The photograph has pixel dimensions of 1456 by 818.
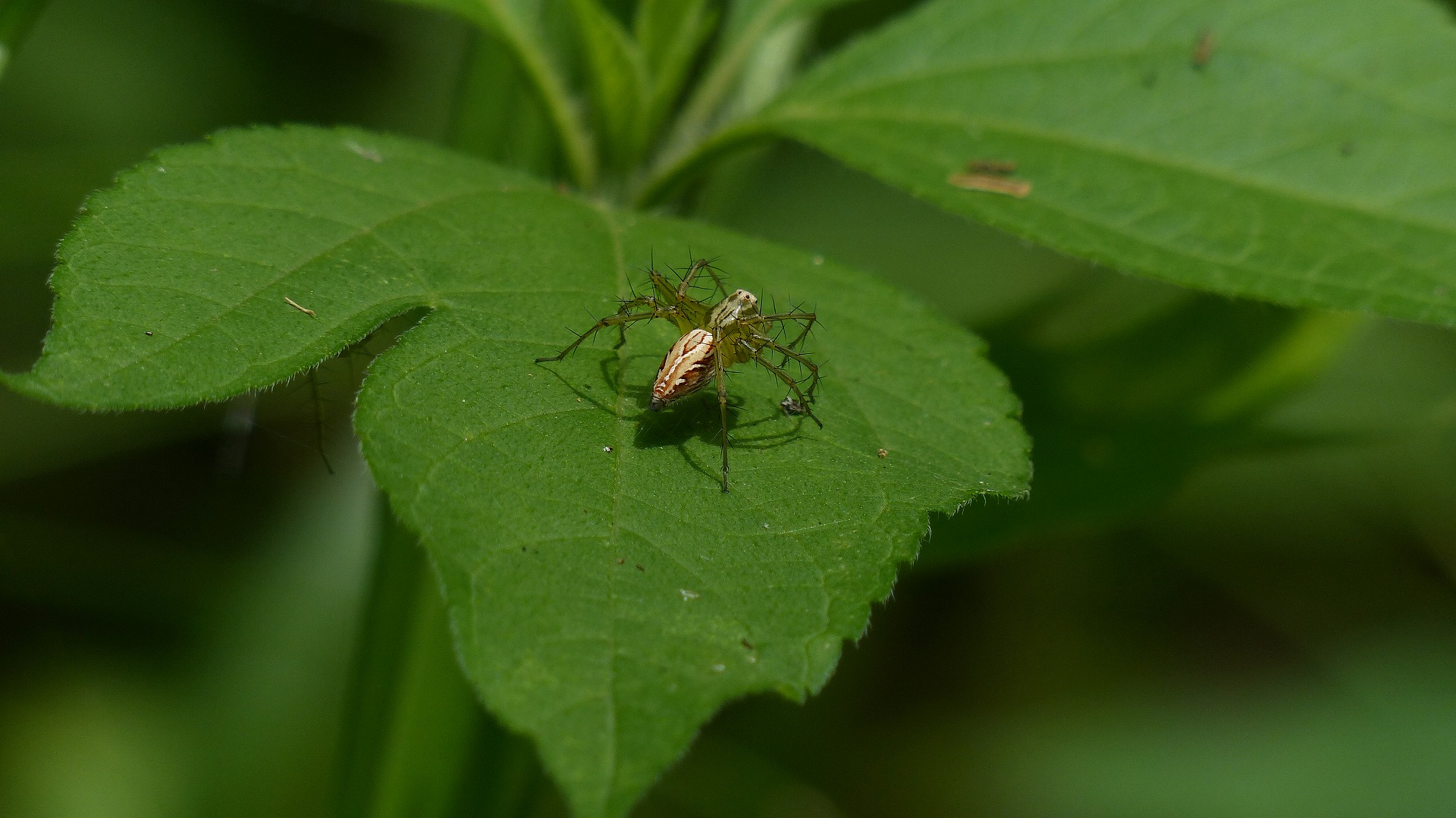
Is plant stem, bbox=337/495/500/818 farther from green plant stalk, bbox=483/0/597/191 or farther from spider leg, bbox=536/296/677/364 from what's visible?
green plant stalk, bbox=483/0/597/191

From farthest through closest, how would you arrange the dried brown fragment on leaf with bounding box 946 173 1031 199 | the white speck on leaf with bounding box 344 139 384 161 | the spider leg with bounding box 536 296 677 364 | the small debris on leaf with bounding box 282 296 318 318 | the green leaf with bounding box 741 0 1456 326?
the dried brown fragment on leaf with bounding box 946 173 1031 199 → the green leaf with bounding box 741 0 1456 326 → the white speck on leaf with bounding box 344 139 384 161 → the spider leg with bounding box 536 296 677 364 → the small debris on leaf with bounding box 282 296 318 318

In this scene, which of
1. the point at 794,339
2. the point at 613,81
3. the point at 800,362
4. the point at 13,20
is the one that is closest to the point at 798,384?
the point at 800,362

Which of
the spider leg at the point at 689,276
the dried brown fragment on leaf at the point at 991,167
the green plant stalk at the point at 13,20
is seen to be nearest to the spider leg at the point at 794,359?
the spider leg at the point at 689,276

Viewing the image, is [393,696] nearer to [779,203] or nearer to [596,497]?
[596,497]

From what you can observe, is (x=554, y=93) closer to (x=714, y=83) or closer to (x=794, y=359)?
(x=714, y=83)

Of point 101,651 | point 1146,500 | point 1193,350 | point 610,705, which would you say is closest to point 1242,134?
point 1193,350

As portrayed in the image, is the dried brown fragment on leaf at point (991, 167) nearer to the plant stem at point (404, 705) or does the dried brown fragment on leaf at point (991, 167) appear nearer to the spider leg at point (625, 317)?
the spider leg at point (625, 317)

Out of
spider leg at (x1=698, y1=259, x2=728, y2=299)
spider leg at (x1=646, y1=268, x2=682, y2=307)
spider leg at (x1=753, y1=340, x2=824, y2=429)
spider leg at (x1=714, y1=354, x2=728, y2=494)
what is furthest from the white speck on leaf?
spider leg at (x1=753, y1=340, x2=824, y2=429)
